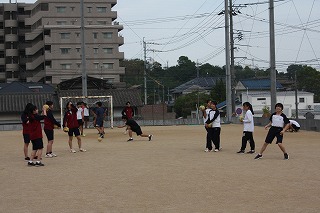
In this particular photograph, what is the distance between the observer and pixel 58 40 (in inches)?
2489

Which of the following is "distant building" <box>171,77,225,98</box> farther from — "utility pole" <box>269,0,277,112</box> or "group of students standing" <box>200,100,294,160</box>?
"group of students standing" <box>200,100,294,160</box>

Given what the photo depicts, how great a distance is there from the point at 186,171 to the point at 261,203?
12.6ft

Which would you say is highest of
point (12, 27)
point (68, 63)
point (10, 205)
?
point (12, 27)

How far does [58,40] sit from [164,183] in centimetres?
5617

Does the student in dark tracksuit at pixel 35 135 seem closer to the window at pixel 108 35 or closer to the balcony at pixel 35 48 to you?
the balcony at pixel 35 48

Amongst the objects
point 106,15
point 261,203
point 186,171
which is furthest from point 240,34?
point 261,203

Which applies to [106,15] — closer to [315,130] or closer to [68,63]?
[68,63]

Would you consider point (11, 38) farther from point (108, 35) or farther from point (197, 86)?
point (197, 86)

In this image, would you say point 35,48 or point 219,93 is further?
point 219,93

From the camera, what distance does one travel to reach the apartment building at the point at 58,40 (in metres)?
63.5

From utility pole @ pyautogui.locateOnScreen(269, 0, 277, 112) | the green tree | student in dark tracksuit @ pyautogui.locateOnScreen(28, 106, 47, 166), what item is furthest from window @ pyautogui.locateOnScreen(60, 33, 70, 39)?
student in dark tracksuit @ pyautogui.locateOnScreen(28, 106, 47, 166)

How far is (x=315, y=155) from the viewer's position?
1412 cm

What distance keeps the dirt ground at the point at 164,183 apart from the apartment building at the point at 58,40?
164 feet

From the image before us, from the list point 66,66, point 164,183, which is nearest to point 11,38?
point 66,66
